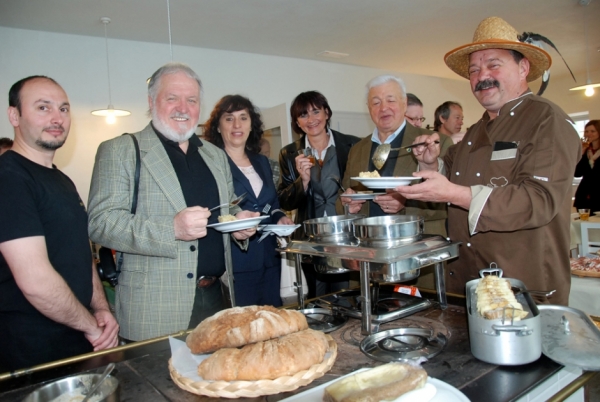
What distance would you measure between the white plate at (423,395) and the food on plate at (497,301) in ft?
0.95

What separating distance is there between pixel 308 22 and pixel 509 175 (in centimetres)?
450

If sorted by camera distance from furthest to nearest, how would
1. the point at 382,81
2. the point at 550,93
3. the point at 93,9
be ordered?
the point at 550,93, the point at 93,9, the point at 382,81

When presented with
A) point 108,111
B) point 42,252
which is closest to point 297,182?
point 42,252

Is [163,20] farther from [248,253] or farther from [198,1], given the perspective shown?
[248,253]

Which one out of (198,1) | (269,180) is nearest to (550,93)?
(198,1)

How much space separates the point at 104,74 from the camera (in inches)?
222

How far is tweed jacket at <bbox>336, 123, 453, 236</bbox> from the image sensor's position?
8.97ft

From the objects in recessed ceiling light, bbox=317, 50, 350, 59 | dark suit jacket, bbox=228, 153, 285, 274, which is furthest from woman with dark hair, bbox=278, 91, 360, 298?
recessed ceiling light, bbox=317, 50, 350, 59

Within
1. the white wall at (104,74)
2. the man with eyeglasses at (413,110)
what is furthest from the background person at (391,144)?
the white wall at (104,74)

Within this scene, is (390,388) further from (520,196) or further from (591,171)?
(591,171)

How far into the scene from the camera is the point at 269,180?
9.97 ft

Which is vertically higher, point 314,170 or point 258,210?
point 314,170

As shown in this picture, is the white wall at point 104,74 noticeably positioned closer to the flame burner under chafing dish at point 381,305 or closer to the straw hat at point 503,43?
the straw hat at point 503,43

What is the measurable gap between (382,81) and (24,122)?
216 centimetres
